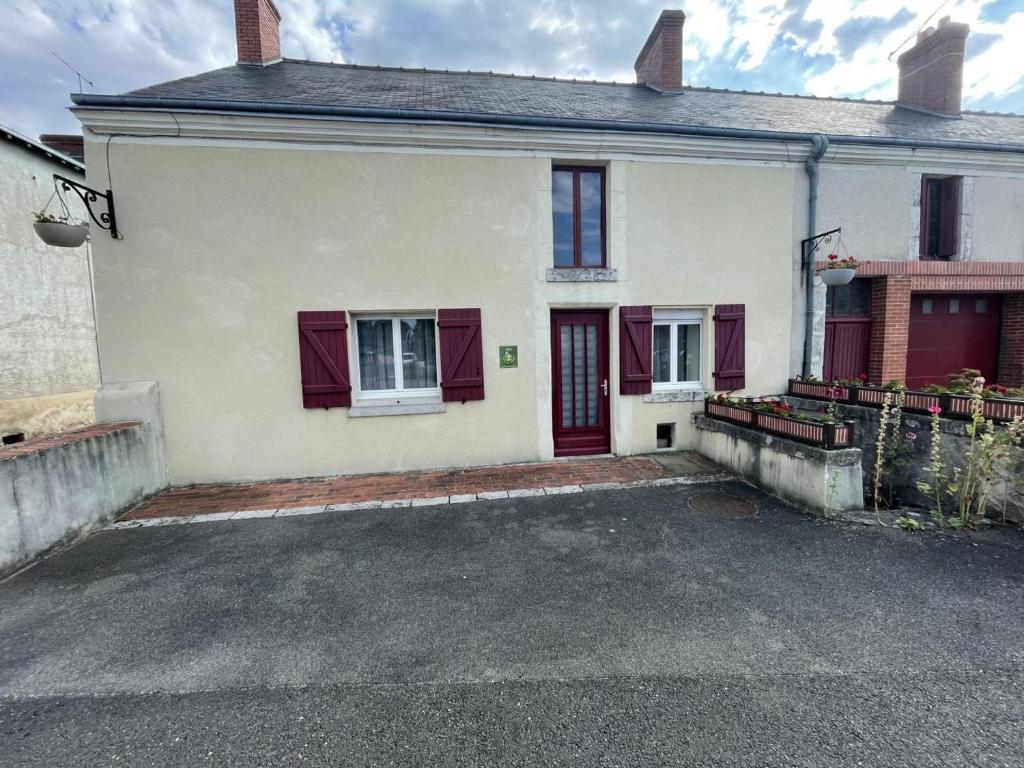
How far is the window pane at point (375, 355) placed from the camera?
231 inches

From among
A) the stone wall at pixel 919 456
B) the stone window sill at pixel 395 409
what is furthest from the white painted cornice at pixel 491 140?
the stone wall at pixel 919 456

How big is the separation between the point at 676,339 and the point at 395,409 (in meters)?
4.58

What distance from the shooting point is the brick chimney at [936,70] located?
8258 mm

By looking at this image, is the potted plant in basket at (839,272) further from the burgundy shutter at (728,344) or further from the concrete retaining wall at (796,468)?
the concrete retaining wall at (796,468)

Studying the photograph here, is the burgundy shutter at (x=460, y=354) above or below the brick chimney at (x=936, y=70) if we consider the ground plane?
below

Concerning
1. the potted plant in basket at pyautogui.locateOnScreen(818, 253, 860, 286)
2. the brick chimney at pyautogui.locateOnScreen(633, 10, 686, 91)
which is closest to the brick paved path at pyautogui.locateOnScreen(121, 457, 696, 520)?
the potted plant in basket at pyautogui.locateOnScreen(818, 253, 860, 286)

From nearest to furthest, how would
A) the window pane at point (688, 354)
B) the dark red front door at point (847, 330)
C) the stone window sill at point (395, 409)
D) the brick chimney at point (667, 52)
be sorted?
1. the stone window sill at point (395, 409)
2. the window pane at point (688, 354)
3. the dark red front door at point (847, 330)
4. the brick chimney at point (667, 52)

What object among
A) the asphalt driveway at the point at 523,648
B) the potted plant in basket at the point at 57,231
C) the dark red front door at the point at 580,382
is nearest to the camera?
the asphalt driveway at the point at 523,648

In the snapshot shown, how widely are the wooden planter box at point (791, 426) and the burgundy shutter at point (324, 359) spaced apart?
537 centimetres

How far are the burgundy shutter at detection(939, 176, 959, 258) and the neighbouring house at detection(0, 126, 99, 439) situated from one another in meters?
16.3

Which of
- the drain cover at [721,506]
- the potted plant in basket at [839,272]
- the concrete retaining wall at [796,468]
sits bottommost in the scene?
the drain cover at [721,506]

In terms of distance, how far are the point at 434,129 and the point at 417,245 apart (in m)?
1.55

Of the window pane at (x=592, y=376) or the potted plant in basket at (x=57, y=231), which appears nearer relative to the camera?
the potted plant in basket at (x=57, y=231)

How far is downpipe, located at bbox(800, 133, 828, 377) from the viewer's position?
247 inches
